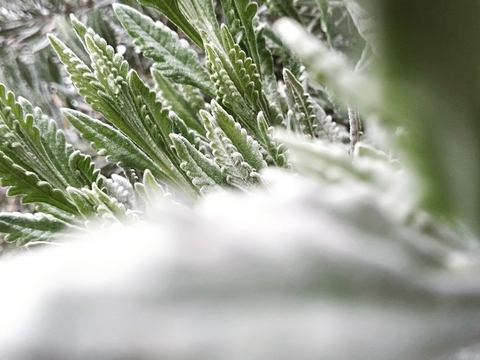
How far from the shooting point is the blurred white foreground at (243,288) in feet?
0.37

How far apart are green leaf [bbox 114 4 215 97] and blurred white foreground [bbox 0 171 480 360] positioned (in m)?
0.36

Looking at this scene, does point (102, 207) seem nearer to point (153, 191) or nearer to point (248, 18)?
point (153, 191)

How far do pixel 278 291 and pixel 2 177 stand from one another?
39 centimetres

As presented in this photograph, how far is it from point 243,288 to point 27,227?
1.31 feet

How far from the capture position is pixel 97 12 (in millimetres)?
906

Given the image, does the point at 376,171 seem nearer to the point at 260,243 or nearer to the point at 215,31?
the point at 260,243

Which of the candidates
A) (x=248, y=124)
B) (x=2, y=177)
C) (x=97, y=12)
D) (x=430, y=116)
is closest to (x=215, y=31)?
(x=248, y=124)

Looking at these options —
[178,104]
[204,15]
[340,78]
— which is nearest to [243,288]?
[340,78]

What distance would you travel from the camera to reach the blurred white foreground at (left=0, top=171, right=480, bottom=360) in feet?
0.37

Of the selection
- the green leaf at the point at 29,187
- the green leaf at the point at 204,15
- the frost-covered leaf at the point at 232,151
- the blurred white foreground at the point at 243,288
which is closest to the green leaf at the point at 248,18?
the green leaf at the point at 204,15

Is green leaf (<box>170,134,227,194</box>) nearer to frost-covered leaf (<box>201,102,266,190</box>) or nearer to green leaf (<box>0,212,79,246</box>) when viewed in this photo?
frost-covered leaf (<box>201,102,266,190</box>)

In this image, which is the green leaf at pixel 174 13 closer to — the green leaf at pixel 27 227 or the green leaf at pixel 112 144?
the green leaf at pixel 112 144

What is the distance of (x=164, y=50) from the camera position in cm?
48

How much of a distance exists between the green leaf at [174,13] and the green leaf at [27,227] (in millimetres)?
231
